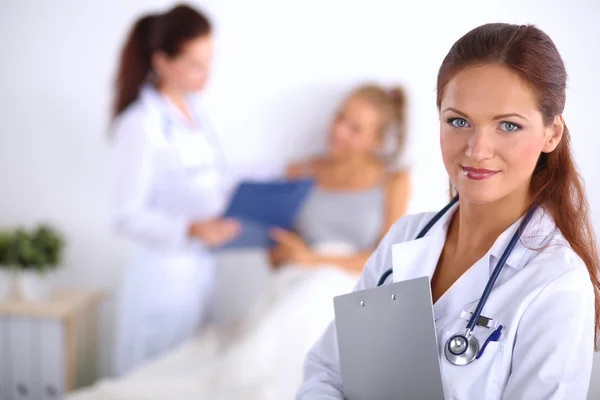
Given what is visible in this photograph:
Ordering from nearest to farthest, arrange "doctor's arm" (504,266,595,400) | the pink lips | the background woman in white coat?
1. "doctor's arm" (504,266,595,400)
2. the pink lips
3. the background woman in white coat

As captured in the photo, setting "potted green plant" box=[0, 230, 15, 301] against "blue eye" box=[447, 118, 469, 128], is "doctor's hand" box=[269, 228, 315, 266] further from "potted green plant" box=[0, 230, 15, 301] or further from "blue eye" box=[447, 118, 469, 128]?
"blue eye" box=[447, 118, 469, 128]

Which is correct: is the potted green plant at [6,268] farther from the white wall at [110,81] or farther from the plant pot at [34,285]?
the white wall at [110,81]

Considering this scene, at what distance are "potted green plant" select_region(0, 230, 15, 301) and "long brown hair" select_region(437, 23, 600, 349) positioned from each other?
2.32 meters

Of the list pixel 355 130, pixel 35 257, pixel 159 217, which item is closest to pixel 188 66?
pixel 159 217

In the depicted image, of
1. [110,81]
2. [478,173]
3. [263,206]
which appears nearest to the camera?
[478,173]

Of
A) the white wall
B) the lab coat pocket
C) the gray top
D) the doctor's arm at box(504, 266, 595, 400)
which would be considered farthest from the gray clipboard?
the gray top

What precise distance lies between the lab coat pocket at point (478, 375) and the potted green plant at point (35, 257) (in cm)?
227

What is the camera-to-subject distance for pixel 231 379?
214cm

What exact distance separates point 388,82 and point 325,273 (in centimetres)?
94

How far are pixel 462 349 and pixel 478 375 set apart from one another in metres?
0.04

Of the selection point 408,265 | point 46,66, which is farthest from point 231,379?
point 46,66

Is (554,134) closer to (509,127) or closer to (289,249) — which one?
(509,127)

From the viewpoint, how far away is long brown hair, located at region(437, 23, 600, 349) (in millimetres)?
973

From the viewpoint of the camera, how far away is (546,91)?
0.98 metres
